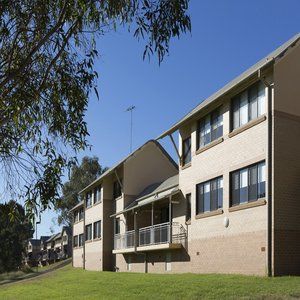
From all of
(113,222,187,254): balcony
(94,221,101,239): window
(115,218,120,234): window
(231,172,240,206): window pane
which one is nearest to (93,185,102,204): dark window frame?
(94,221,101,239): window

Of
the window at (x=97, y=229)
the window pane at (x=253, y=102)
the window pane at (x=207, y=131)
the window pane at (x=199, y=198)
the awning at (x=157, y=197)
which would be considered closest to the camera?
the window pane at (x=253, y=102)

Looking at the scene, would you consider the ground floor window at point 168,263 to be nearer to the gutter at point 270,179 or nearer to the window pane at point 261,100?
the gutter at point 270,179

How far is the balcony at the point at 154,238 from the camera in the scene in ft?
99.3

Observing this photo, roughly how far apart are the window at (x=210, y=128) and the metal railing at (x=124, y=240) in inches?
470

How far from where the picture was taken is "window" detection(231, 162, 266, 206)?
72.8 ft

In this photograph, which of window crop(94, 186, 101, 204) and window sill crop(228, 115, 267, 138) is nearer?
window sill crop(228, 115, 267, 138)

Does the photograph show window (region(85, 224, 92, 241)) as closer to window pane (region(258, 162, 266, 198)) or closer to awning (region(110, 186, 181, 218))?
awning (region(110, 186, 181, 218))

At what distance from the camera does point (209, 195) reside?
26.9 m

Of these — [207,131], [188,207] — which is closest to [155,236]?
[188,207]

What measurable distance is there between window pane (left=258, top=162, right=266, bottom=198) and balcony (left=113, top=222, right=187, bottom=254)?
8.11 metres

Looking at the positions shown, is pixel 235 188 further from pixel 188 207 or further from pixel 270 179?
pixel 188 207

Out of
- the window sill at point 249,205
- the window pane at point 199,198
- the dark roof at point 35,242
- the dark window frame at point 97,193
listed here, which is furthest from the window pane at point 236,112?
the dark roof at point 35,242

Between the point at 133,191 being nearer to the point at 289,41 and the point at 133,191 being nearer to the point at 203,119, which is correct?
the point at 203,119

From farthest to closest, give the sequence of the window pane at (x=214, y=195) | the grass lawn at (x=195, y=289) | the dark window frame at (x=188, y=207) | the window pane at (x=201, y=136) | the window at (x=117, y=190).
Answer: the window at (x=117, y=190)
the dark window frame at (x=188, y=207)
the window pane at (x=201, y=136)
the window pane at (x=214, y=195)
the grass lawn at (x=195, y=289)
